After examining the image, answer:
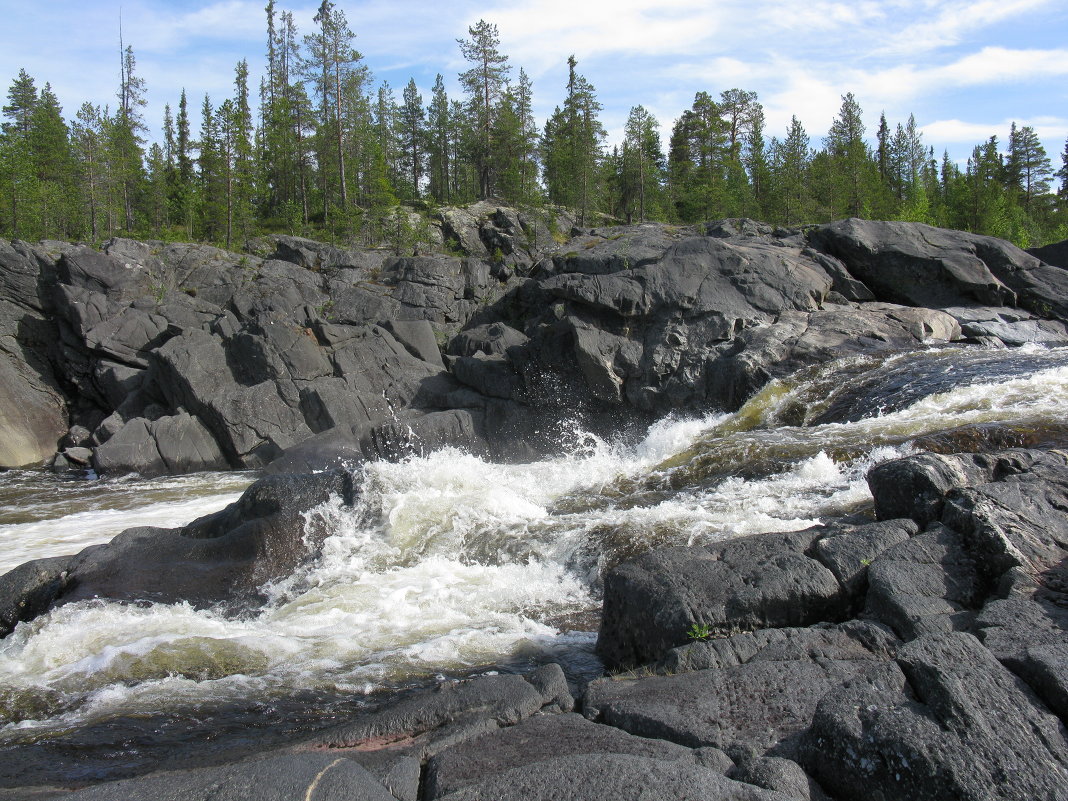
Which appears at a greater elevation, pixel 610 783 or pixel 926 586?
pixel 926 586

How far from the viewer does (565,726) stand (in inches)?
192

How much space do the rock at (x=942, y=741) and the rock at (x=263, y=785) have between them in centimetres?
267

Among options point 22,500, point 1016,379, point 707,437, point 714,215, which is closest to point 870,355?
point 1016,379

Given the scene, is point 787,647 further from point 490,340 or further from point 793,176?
point 793,176

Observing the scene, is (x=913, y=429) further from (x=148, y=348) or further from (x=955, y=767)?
(x=148, y=348)

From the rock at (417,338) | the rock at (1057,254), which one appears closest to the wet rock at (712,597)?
the rock at (417,338)

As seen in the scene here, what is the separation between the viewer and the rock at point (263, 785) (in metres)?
3.76

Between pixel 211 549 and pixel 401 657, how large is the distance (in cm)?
444

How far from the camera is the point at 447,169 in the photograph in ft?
222

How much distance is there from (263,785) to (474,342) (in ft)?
80.2

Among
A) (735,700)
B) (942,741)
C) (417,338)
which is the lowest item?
(735,700)

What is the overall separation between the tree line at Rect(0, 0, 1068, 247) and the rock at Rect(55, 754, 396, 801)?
4307 cm

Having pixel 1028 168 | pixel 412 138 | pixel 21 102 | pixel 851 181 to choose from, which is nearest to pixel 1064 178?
pixel 1028 168

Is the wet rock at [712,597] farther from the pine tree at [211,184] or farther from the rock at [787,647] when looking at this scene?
the pine tree at [211,184]
